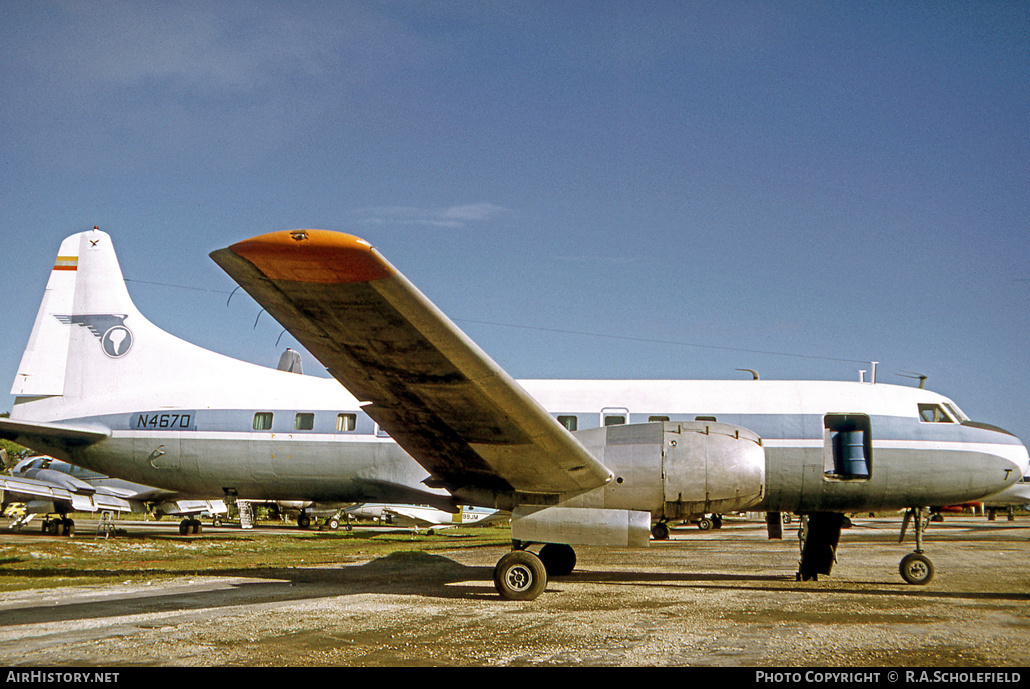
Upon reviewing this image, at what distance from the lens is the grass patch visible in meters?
12.9

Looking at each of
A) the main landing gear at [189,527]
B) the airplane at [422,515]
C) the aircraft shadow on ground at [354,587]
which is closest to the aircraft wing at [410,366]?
the aircraft shadow on ground at [354,587]

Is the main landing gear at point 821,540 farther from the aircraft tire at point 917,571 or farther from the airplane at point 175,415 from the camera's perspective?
the airplane at point 175,415

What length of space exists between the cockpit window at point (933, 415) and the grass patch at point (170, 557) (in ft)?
39.8

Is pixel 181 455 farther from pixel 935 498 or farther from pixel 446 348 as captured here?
pixel 935 498

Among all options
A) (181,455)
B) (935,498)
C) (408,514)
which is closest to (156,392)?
(181,455)

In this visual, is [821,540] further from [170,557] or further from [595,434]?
[170,557]

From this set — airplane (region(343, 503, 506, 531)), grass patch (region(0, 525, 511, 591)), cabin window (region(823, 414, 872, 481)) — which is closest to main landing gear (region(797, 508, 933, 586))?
cabin window (region(823, 414, 872, 481))

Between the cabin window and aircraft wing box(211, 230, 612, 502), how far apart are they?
4847 mm

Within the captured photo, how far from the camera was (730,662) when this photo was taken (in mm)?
6180

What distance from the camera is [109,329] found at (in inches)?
584

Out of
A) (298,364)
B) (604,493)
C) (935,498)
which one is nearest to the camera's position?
(604,493)

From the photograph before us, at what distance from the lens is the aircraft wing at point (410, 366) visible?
6.60 m

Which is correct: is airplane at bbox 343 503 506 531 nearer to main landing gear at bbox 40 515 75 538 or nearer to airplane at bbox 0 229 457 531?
main landing gear at bbox 40 515 75 538

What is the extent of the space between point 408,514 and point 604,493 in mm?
21369
